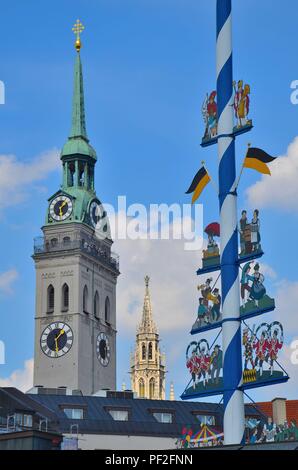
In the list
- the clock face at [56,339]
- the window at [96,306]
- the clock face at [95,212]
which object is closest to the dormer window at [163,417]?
the clock face at [56,339]

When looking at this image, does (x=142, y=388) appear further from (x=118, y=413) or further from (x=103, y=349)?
(x=118, y=413)

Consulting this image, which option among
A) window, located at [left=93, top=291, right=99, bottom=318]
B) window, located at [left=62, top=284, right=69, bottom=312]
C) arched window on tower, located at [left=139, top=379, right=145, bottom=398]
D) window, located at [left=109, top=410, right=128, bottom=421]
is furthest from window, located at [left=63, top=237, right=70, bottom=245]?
arched window on tower, located at [left=139, top=379, right=145, bottom=398]

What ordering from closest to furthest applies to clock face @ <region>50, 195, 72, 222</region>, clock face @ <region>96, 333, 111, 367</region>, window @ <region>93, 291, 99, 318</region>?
clock face @ <region>50, 195, 72, 222</region> < clock face @ <region>96, 333, 111, 367</region> < window @ <region>93, 291, 99, 318</region>

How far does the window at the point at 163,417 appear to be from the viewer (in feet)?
321

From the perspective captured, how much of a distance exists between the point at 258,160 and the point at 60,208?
262 ft

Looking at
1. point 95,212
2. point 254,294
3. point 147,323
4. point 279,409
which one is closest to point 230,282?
point 254,294

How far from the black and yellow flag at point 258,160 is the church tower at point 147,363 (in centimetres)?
11409

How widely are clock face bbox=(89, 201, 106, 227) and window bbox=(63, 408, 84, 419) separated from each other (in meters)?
32.9

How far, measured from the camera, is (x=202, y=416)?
326ft

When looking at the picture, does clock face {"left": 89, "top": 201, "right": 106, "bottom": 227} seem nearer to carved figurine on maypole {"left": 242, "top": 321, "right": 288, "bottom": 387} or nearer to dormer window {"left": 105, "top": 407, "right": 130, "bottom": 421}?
dormer window {"left": 105, "top": 407, "right": 130, "bottom": 421}

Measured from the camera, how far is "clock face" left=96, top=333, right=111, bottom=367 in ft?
404

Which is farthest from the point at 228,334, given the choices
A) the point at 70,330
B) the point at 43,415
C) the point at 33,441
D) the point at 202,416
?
the point at 70,330

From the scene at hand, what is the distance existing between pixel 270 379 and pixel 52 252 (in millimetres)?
80260

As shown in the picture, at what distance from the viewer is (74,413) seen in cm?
9481
